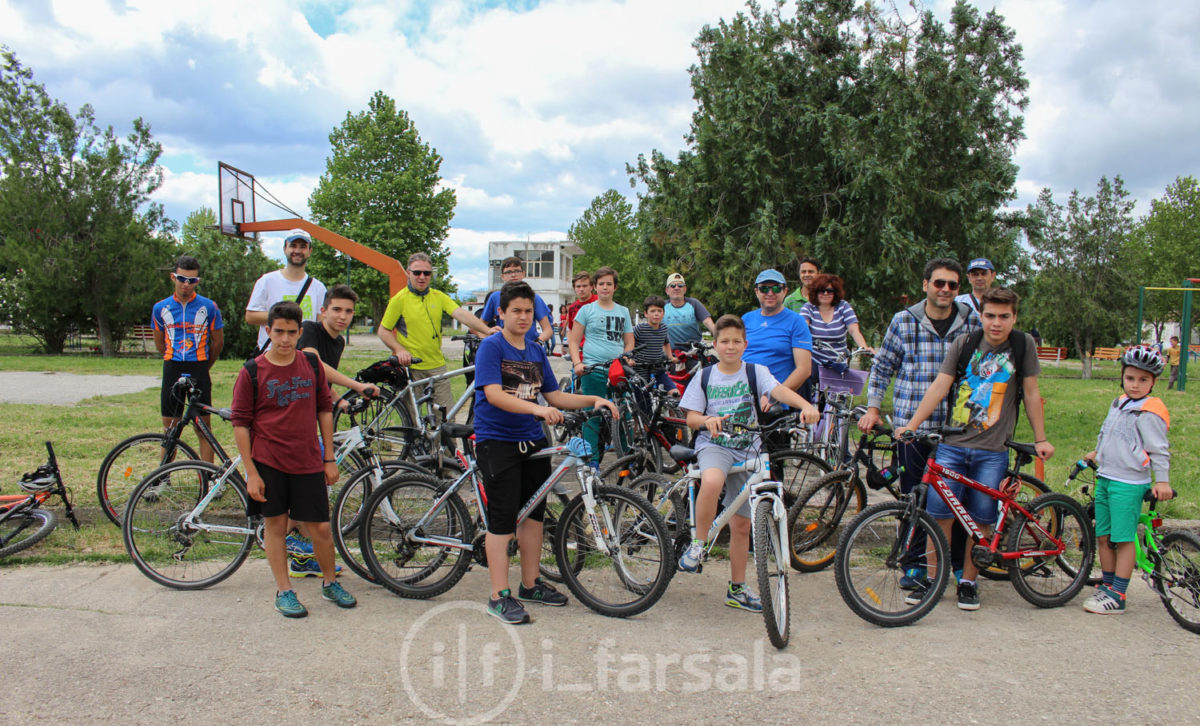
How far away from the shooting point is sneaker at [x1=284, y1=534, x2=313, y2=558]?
5.12 m

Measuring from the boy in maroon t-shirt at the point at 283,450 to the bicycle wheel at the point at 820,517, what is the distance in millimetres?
2935

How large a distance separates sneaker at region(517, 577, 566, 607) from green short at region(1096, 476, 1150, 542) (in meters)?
3.26

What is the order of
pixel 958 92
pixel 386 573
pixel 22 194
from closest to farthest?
1. pixel 386 573
2. pixel 958 92
3. pixel 22 194

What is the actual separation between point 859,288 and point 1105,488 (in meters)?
11.9

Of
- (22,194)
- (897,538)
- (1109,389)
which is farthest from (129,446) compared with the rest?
(22,194)

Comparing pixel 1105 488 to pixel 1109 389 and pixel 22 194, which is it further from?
pixel 22 194

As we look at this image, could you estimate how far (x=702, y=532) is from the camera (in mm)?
4488

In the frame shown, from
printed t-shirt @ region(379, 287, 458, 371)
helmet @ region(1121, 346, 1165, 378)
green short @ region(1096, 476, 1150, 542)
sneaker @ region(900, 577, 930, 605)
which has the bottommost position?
sneaker @ region(900, 577, 930, 605)

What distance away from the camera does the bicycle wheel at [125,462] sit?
225 inches

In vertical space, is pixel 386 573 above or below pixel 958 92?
below

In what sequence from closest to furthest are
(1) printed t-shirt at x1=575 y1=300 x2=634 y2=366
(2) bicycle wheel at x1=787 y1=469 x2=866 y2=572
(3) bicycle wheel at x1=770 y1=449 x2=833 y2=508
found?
(2) bicycle wheel at x1=787 y1=469 x2=866 y2=572 < (3) bicycle wheel at x1=770 y1=449 x2=833 y2=508 < (1) printed t-shirt at x1=575 y1=300 x2=634 y2=366

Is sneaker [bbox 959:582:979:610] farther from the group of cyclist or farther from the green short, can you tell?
the green short

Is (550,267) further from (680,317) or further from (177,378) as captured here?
(177,378)

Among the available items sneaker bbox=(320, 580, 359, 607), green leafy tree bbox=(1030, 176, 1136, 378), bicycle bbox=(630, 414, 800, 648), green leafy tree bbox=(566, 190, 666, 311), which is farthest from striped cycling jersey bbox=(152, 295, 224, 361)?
green leafy tree bbox=(566, 190, 666, 311)
